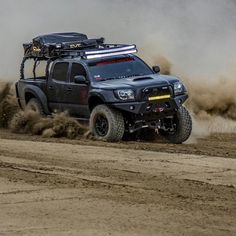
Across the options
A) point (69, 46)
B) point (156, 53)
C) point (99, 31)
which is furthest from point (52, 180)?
point (99, 31)

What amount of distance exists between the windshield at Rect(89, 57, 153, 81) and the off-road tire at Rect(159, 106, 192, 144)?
1243 mm

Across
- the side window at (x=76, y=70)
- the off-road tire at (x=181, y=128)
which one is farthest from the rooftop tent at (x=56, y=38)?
the off-road tire at (x=181, y=128)

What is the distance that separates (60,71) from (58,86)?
0.32 metres

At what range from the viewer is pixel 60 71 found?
15.9m

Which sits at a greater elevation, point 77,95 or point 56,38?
point 56,38

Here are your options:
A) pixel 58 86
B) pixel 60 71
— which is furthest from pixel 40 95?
pixel 60 71

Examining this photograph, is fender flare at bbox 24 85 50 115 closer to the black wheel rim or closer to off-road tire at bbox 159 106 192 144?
the black wheel rim

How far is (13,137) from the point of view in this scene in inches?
615

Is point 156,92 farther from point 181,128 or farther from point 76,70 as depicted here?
point 76,70

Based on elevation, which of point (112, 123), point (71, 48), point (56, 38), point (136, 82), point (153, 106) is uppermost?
point (56, 38)

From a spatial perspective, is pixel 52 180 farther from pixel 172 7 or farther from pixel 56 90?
pixel 172 7

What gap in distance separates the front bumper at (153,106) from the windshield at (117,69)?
3.37ft

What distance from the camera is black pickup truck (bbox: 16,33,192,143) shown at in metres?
14.1

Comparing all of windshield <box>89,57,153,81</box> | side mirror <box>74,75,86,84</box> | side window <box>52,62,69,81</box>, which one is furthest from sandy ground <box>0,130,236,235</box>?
side window <box>52,62,69,81</box>
